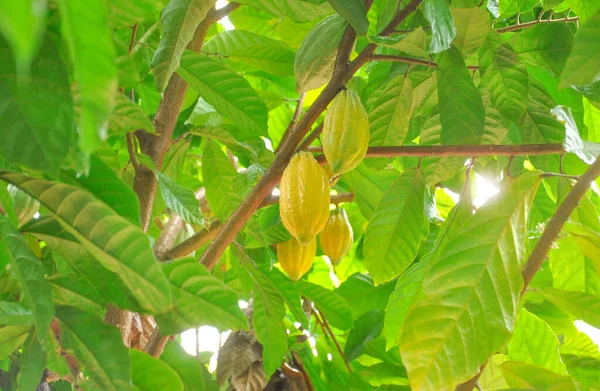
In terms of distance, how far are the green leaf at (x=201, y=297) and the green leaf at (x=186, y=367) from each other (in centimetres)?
21

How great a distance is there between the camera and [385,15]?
34.7 inches

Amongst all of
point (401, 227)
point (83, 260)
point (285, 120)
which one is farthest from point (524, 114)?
point (285, 120)

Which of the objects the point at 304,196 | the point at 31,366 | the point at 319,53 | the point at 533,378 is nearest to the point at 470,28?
the point at 319,53

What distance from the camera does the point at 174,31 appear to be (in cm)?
75

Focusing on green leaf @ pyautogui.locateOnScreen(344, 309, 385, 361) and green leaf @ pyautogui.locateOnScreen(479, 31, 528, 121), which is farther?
green leaf @ pyautogui.locateOnScreen(344, 309, 385, 361)

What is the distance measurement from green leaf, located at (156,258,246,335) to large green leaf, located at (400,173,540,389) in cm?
18

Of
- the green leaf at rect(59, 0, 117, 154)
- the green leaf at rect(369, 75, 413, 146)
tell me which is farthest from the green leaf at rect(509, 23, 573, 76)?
the green leaf at rect(59, 0, 117, 154)

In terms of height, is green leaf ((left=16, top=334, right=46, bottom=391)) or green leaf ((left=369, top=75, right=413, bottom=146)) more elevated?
green leaf ((left=369, top=75, right=413, bottom=146))

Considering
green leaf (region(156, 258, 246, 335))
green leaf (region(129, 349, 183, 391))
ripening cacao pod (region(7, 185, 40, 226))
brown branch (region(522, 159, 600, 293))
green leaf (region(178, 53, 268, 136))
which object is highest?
green leaf (region(178, 53, 268, 136))

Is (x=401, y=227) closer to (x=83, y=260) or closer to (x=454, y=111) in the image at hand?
(x=454, y=111)

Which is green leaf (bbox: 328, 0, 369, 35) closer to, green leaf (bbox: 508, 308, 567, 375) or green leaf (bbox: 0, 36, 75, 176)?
green leaf (bbox: 0, 36, 75, 176)

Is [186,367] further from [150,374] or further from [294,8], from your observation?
[294,8]

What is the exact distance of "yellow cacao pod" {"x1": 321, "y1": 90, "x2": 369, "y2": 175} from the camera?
2.68 feet

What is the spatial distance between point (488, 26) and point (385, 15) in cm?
14
